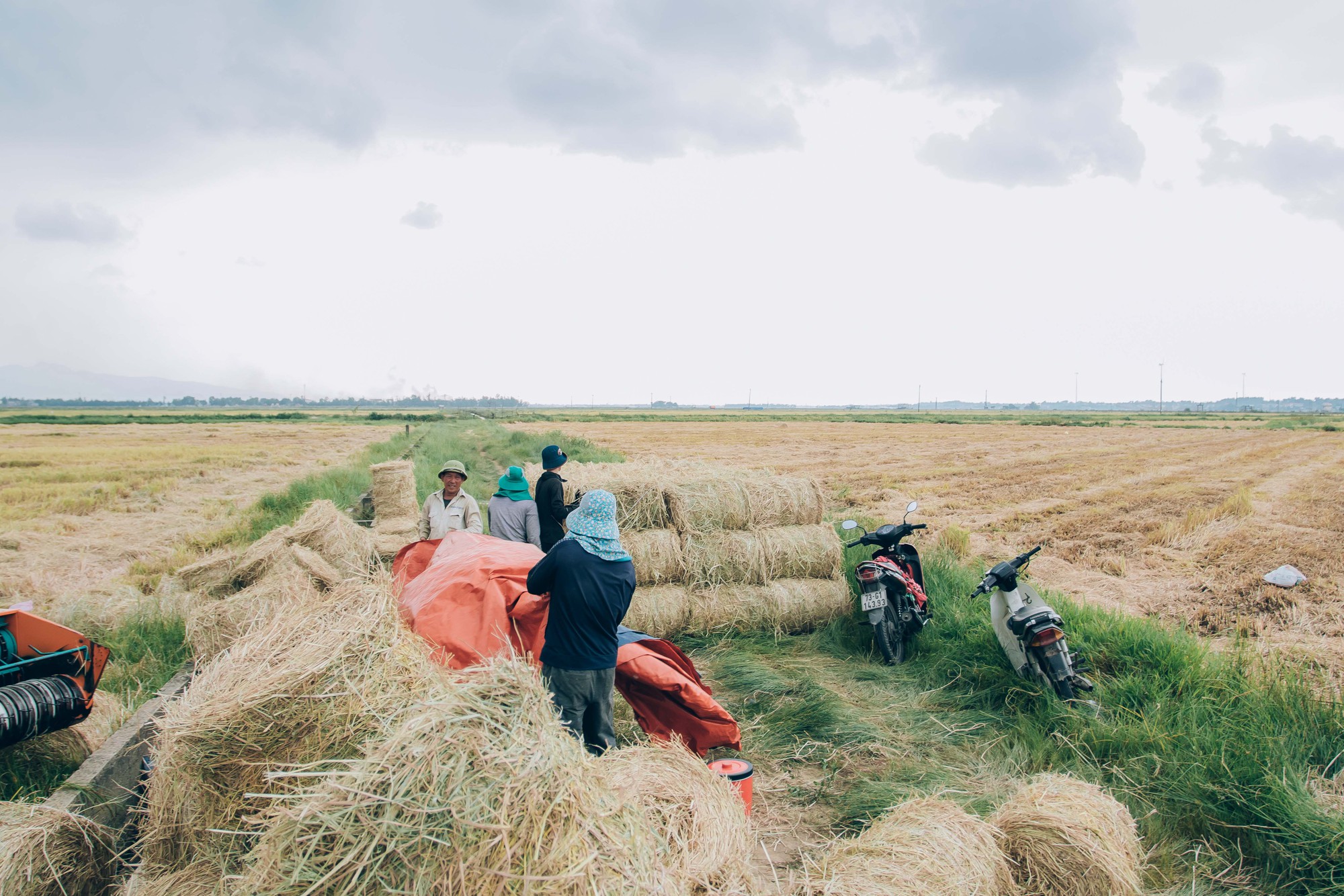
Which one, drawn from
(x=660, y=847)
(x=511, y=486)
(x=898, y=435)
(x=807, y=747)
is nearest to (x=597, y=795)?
(x=660, y=847)

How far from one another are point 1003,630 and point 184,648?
7958mm

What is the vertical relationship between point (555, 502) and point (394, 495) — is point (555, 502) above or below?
above

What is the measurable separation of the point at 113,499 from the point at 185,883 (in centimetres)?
2560

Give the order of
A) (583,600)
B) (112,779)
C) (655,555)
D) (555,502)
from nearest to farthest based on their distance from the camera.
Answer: (583,600)
(112,779)
(555,502)
(655,555)

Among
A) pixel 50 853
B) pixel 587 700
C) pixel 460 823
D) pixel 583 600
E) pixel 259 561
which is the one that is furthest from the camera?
pixel 259 561

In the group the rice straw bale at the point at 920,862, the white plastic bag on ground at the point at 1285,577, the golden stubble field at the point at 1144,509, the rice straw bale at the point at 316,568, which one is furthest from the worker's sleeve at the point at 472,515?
the white plastic bag on ground at the point at 1285,577

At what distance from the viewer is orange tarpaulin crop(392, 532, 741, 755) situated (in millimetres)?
5000

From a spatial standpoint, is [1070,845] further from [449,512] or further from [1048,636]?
[449,512]

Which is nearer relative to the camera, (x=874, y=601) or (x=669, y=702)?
(x=669, y=702)

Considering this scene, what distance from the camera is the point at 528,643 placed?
5.28 metres

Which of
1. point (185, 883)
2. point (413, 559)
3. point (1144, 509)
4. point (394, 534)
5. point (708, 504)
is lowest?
point (1144, 509)

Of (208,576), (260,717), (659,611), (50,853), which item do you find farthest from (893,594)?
(208,576)

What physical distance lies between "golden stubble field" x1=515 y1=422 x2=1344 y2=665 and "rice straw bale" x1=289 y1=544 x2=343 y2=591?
5840 millimetres

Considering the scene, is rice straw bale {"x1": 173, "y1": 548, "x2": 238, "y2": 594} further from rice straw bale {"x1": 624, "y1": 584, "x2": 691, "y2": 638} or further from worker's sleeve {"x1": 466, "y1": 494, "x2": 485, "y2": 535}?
rice straw bale {"x1": 624, "y1": 584, "x2": 691, "y2": 638}
